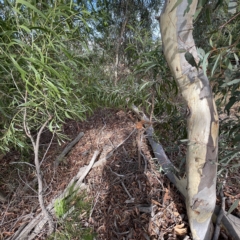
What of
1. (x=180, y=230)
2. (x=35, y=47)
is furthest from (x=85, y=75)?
(x=180, y=230)

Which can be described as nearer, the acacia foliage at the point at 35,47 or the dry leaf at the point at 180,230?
the acacia foliage at the point at 35,47

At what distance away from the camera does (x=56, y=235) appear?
117 cm

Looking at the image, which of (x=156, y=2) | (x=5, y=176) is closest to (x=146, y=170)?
(x=5, y=176)

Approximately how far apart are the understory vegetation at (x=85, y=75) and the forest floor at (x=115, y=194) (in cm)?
10

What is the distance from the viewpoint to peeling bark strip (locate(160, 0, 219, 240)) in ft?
2.39

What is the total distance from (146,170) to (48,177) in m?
1.04

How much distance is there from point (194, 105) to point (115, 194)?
3.56 ft

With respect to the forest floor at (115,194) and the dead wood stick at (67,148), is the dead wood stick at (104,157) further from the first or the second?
the dead wood stick at (67,148)

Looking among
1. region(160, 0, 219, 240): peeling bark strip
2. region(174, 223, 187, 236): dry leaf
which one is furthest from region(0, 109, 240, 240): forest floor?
region(160, 0, 219, 240): peeling bark strip

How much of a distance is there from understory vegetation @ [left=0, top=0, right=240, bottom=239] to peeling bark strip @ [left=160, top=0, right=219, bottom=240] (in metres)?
0.06

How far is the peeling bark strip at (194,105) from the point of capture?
28.7 inches

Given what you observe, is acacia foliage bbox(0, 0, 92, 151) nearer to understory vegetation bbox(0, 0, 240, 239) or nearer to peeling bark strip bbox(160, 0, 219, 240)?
understory vegetation bbox(0, 0, 240, 239)

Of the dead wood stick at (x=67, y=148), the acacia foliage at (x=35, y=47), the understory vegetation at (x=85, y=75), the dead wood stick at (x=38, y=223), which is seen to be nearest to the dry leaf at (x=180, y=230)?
the understory vegetation at (x=85, y=75)

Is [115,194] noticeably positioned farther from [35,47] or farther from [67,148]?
[35,47]
